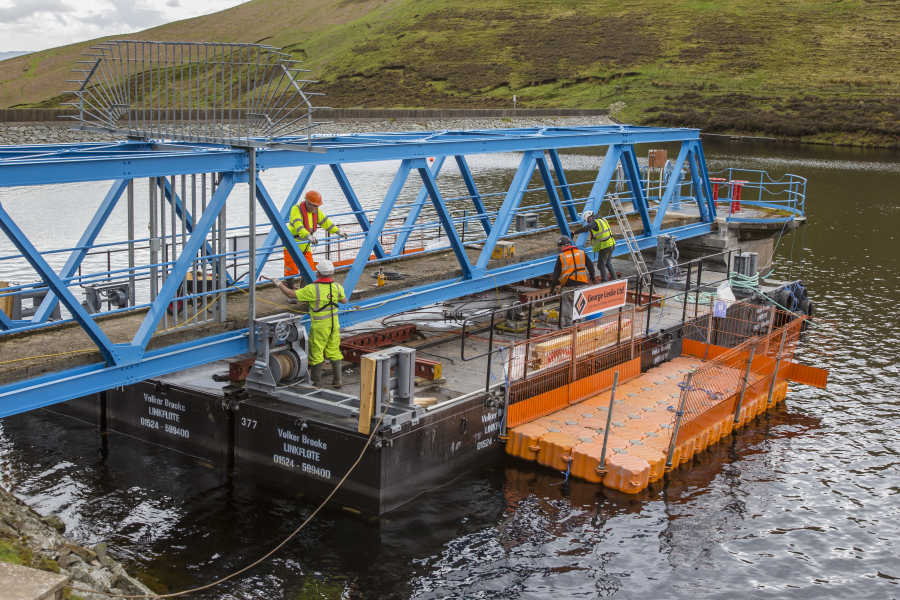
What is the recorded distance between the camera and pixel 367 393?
37.4 ft

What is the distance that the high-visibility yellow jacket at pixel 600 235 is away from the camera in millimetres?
18219

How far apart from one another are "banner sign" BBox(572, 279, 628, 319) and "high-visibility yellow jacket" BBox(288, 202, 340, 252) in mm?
4938

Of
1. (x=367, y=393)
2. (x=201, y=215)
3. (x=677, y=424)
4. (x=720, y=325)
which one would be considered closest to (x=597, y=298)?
(x=677, y=424)

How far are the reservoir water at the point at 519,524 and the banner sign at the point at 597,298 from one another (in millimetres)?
3479

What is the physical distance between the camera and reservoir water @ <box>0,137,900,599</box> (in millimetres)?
10758

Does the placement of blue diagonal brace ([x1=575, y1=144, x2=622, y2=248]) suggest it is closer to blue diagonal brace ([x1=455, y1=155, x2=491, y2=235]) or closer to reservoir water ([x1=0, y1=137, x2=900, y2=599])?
blue diagonal brace ([x1=455, y1=155, x2=491, y2=235])

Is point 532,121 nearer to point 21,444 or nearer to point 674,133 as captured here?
point 674,133

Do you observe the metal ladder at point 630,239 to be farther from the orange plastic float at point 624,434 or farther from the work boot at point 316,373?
the work boot at point 316,373

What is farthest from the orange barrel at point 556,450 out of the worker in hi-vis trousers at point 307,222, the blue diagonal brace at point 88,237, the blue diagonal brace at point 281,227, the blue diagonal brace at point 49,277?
the blue diagonal brace at point 88,237

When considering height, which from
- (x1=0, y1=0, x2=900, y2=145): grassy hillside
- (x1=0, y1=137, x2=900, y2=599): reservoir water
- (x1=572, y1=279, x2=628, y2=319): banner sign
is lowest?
(x1=0, y1=137, x2=900, y2=599): reservoir water

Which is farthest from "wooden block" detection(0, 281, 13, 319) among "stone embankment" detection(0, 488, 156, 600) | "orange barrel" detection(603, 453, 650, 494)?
"orange barrel" detection(603, 453, 650, 494)

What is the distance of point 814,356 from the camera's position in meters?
21.9

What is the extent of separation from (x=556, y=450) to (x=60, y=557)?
786 centimetres

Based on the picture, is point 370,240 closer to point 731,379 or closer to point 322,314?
point 322,314
